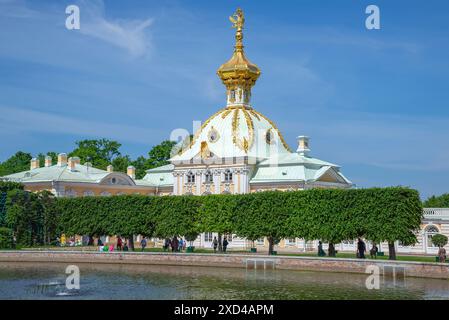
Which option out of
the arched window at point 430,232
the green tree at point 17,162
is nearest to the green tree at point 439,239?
the arched window at point 430,232

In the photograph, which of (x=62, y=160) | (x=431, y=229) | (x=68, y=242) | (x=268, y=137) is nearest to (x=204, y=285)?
(x=431, y=229)

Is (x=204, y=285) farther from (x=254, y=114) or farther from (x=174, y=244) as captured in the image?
(x=254, y=114)

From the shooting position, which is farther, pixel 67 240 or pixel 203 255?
pixel 67 240

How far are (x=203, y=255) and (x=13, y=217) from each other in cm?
1861

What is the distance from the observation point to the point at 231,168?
7044 cm

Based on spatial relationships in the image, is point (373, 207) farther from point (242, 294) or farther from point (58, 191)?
point (58, 191)

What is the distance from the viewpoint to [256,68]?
259 feet

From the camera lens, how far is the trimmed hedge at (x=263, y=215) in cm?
4391

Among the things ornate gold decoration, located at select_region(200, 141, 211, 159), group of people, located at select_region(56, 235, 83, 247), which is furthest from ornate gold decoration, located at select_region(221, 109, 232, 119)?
group of people, located at select_region(56, 235, 83, 247)

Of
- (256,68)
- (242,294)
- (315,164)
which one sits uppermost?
(256,68)

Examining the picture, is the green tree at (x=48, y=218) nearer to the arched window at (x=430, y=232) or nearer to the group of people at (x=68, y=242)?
the group of people at (x=68, y=242)

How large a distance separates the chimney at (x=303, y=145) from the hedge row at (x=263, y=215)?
23.7m

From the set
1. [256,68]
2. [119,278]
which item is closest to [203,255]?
[119,278]

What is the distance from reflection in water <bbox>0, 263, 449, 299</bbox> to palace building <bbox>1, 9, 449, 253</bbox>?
87.8 ft
